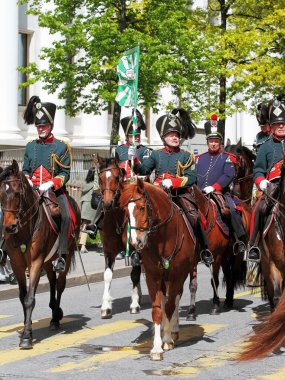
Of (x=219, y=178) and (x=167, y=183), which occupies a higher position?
(x=167, y=183)

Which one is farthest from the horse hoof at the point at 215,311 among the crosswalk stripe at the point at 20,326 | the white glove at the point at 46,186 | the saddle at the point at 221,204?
the white glove at the point at 46,186

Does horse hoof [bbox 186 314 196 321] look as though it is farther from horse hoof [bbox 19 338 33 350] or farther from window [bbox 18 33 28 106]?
window [bbox 18 33 28 106]

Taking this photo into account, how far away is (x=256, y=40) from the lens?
1363 inches

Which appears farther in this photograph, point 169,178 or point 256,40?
point 256,40

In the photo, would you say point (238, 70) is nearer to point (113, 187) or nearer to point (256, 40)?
point (256, 40)

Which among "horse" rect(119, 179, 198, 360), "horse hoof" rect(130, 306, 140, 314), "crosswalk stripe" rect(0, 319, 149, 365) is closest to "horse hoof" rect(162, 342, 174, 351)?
"horse" rect(119, 179, 198, 360)

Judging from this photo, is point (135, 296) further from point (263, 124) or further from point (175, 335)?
point (263, 124)

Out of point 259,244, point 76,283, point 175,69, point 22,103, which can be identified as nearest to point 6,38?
point 22,103

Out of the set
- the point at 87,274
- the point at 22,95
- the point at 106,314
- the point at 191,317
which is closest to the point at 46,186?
the point at 106,314

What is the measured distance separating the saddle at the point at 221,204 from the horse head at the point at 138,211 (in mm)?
4113

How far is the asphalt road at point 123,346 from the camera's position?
9.73 meters

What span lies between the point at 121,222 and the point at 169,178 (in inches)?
86.5

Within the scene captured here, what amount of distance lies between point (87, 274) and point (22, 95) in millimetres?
16455

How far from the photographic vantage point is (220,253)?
14516 millimetres
